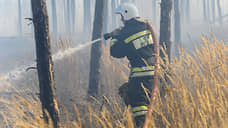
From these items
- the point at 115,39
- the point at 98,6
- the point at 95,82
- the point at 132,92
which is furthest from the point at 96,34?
the point at 132,92

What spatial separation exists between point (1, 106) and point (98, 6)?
145 inches

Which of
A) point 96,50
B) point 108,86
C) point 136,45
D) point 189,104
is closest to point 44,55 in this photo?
point 136,45

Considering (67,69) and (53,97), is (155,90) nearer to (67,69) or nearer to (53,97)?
(53,97)

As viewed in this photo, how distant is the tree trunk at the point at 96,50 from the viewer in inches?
223

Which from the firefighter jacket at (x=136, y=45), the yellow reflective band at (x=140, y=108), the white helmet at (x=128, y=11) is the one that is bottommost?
the yellow reflective band at (x=140, y=108)

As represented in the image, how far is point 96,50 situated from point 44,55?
3.42 meters

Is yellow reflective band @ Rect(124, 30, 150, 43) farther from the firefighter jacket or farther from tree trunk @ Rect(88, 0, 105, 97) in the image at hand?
tree trunk @ Rect(88, 0, 105, 97)

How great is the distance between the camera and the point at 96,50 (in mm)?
5844

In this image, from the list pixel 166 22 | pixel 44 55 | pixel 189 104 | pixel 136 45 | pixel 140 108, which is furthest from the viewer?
pixel 166 22

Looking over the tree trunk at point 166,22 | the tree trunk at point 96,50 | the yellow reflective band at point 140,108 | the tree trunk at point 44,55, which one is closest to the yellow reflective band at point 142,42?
the yellow reflective band at point 140,108

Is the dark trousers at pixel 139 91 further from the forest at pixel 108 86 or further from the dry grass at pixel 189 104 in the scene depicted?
the dry grass at pixel 189 104

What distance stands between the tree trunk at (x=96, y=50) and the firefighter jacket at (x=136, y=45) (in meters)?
2.17

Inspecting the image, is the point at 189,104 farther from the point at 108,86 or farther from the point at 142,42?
the point at 108,86

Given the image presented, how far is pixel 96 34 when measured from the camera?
5.67 metres
